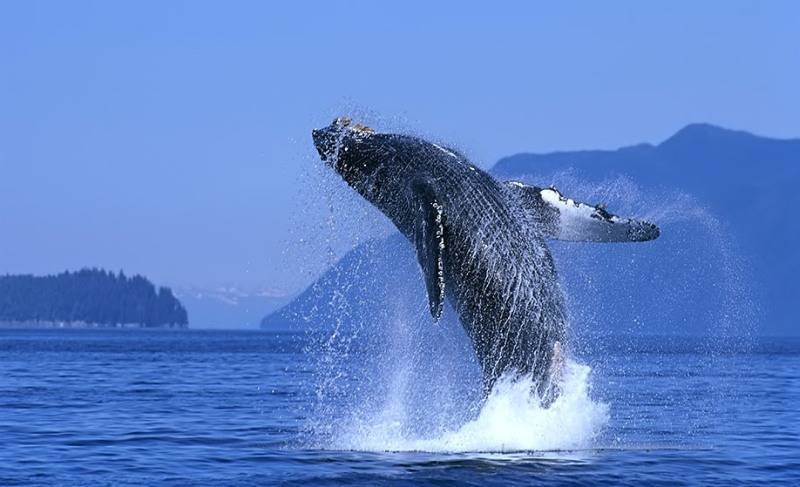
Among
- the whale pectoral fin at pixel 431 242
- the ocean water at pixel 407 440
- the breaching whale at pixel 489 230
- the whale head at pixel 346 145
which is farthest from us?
the whale head at pixel 346 145

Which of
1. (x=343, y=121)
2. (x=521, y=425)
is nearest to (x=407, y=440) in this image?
(x=521, y=425)

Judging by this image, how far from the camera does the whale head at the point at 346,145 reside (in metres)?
16.7

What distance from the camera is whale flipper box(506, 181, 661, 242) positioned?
55.1ft

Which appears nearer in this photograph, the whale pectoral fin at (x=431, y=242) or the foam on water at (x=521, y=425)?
the whale pectoral fin at (x=431, y=242)

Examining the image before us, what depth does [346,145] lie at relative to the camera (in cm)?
1680

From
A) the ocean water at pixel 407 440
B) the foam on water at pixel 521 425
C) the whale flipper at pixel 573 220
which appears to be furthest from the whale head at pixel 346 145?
the foam on water at pixel 521 425

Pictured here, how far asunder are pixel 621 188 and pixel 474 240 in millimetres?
3810

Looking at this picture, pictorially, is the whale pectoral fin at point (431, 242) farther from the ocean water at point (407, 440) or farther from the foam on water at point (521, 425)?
the foam on water at point (521, 425)

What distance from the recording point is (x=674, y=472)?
1563 cm

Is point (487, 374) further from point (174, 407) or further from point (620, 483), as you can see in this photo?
point (174, 407)

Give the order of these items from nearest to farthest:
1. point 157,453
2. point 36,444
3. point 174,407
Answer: point 157,453 → point 36,444 → point 174,407

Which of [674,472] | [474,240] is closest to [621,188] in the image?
[474,240]

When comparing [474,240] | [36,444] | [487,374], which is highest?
[474,240]

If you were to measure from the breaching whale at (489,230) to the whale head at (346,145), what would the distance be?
0.01 meters
